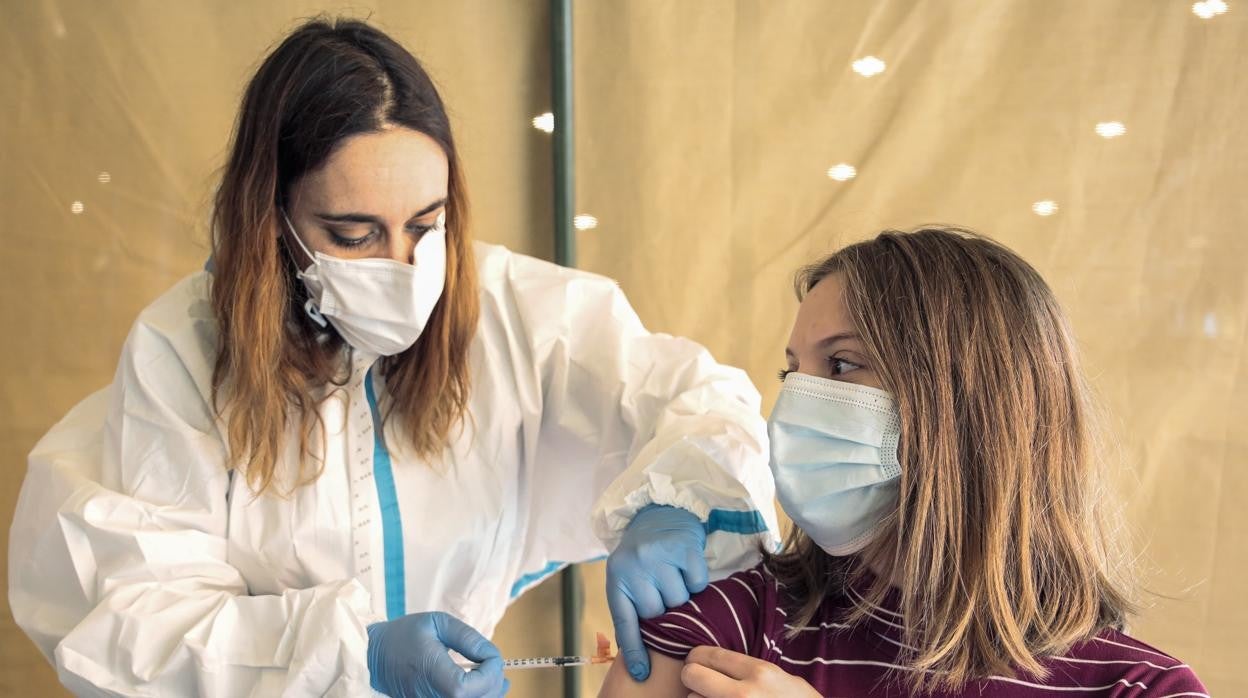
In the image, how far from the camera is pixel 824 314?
4.10 ft

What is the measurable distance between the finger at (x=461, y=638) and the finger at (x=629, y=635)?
19 centimetres

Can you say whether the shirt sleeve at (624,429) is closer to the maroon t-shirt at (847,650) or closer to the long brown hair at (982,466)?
the maroon t-shirt at (847,650)

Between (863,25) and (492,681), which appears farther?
(863,25)

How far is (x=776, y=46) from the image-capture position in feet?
7.02

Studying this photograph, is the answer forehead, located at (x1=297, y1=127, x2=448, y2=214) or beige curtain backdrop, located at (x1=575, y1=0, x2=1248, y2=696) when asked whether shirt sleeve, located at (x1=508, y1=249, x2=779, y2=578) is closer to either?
forehead, located at (x1=297, y1=127, x2=448, y2=214)

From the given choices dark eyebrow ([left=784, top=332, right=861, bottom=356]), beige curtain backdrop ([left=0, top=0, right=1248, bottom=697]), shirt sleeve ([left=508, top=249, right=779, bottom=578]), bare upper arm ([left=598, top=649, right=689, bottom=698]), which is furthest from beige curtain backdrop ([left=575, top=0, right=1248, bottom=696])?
bare upper arm ([left=598, top=649, right=689, bottom=698])

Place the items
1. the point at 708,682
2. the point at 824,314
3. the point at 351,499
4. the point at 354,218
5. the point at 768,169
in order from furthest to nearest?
the point at 768,169 < the point at 351,499 < the point at 354,218 < the point at 824,314 < the point at 708,682

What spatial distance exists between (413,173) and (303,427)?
427mm

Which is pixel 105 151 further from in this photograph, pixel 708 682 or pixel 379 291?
pixel 708 682

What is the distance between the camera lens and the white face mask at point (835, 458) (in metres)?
1.18

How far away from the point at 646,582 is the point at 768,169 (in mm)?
Answer: 1132

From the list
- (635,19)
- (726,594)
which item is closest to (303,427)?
(726,594)

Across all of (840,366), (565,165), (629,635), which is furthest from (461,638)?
(565,165)

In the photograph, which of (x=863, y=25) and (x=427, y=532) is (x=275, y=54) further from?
(x=863, y=25)
